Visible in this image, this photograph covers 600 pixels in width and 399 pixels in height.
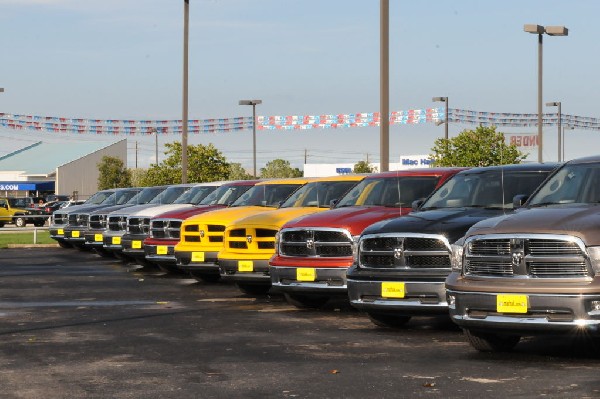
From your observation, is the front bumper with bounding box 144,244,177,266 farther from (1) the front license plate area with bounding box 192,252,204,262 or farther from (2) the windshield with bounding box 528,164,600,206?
(2) the windshield with bounding box 528,164,600,206

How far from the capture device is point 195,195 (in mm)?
25312

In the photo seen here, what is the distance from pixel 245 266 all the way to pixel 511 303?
280 inches

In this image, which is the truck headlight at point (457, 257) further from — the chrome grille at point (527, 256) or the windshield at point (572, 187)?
the windshield at point (572, 187)

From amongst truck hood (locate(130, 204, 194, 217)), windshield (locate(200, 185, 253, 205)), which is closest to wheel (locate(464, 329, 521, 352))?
windshield (locate(200, 185, 253, 205))

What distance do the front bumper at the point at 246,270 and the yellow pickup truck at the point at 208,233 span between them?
1.85 meters

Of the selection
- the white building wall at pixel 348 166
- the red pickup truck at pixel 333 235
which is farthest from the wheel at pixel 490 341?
the white building wall at pixel 348 166

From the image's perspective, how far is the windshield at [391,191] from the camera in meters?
15.9

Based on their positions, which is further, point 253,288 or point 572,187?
point 253,288

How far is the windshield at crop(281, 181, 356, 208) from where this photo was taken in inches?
728

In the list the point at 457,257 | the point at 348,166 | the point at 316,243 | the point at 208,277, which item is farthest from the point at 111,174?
the point at 457,257

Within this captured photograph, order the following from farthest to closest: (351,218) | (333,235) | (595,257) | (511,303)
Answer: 1. (351,218)
2. (333,235)
3. (511,303)
4. (595,257)

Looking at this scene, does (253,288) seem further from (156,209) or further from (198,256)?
(156,209)

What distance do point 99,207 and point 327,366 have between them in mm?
20498

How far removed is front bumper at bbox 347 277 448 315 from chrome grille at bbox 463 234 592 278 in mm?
1546
